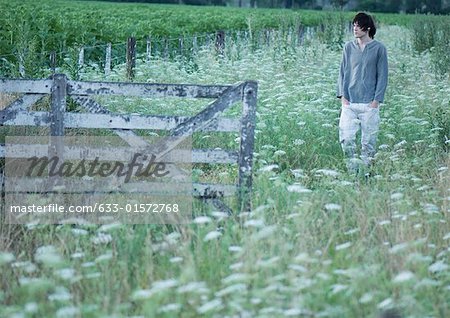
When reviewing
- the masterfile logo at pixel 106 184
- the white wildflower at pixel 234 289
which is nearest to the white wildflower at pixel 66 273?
the white wildflower at pixel 234 289

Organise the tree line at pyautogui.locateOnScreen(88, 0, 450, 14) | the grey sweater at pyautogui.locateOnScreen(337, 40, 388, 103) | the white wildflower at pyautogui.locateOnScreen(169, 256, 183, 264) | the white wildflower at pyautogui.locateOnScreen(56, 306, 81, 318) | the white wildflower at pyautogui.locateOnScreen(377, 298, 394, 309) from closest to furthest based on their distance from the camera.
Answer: the white wildflower at pyautogui.locateOnScreen(56, 306, 81, 318) → the white wildflower at pyautogui.locateOnScreen(377, 298, 394, 309) → the white wildflower at pyautogui.locateOnScreen(169, 256, 183, 264) → the grey sweater at pyautogui.locateOnScreen(337, 40, 388, 103) → the tree line at pyautogui.locateOnScreen(88, 0, 450, 14)

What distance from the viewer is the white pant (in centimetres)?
1077

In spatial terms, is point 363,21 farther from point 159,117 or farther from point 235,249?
point 235,249

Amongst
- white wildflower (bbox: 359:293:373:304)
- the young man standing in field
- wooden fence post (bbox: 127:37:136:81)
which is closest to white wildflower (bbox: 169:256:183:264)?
white wildflower (bbox: 359:293:373:304)

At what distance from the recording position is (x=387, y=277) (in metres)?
6.69

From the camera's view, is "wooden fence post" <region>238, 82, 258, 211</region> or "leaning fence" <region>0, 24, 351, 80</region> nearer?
"wooden fence post" <region>238, 82, 258, 211</region>

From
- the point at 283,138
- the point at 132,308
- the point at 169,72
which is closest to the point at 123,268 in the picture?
the point at 132,308

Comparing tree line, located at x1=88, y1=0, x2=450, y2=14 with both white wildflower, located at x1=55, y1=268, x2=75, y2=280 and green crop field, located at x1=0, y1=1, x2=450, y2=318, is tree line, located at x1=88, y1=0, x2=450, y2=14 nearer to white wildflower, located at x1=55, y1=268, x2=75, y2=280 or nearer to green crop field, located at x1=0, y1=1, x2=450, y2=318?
green crop field, located at x1=0, y1=1, x2=450, y2=318

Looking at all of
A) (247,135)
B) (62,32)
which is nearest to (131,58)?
(62,32)

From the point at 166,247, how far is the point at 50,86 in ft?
7.80

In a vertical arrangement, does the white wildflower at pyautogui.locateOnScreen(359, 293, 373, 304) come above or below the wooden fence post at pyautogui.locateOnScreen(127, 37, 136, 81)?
→ below

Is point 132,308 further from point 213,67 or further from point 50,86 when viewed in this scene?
point 213,67

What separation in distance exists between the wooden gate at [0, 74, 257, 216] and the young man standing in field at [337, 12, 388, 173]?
242cm

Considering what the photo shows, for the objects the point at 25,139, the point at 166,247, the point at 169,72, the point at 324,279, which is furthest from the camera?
the point at 169,72
